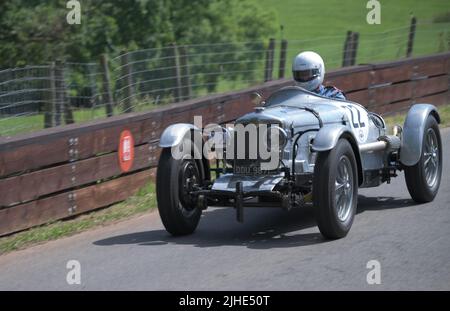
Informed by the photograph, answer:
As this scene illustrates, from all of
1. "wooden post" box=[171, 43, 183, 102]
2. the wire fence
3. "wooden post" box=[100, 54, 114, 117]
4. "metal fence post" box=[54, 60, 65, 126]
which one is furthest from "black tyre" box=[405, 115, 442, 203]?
"wooden post" box=[171, 43, 183, 102]

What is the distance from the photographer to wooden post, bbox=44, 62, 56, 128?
11530mm

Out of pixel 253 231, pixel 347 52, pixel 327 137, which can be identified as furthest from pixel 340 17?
pixel 327 137

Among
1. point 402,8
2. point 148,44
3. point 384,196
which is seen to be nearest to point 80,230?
point 384,196

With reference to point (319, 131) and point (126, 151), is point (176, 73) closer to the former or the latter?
point (126, 151)

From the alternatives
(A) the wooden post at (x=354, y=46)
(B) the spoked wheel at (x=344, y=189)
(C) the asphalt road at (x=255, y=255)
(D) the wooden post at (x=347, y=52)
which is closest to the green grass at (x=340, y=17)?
(D) the wooden post at (x=347, y=52)

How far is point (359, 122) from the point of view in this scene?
9.23 metres

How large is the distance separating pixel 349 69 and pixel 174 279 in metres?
8.21

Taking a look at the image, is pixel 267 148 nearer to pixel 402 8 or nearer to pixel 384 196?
pixel 384 196

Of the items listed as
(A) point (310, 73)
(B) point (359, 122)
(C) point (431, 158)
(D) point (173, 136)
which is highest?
(A) point (310, 73)

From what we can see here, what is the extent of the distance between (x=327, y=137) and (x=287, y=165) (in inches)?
24.8

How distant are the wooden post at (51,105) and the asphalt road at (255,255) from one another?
2662 millimetres

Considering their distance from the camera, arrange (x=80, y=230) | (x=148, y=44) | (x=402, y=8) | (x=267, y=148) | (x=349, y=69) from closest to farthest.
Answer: (x=267, y=148) < (x=80, y=230) < (x=349, y=69) < (x=148, y=44) < (x=402, y=8)

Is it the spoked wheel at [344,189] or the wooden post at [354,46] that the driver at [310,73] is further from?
the wooden post at [354,46]

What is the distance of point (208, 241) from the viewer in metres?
8.34
